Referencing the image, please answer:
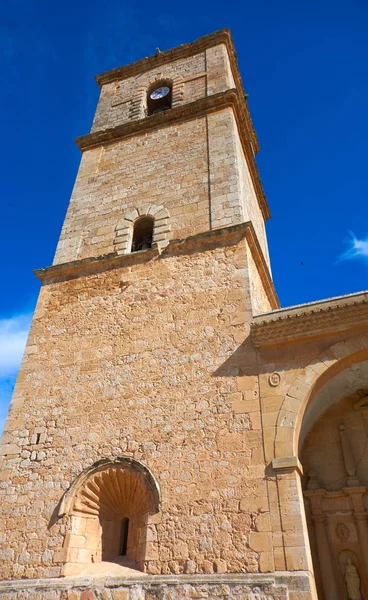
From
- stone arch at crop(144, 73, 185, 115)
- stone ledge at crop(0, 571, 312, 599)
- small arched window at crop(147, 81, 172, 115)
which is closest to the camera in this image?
stone ledge at crop(0, 571, 312, 599)

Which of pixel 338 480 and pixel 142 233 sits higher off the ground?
pixel 142 233

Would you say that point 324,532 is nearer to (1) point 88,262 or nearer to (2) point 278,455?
(2) point 278,455

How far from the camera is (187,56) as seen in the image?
12867 mm

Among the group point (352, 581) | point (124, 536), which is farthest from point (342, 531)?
point (124, 536)

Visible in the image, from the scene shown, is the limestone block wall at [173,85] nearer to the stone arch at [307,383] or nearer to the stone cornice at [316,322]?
the stone cornice at [316,322]

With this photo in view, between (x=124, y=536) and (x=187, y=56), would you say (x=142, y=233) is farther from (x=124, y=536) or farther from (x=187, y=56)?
(x=187, y=56)

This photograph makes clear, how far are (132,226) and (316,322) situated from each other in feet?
14.7

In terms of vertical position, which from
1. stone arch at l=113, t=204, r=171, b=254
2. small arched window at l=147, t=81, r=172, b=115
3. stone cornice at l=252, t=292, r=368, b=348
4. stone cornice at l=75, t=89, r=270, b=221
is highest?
small arched window at l=147, t=81, r=172, b=115

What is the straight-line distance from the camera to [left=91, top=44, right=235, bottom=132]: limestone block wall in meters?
11.5

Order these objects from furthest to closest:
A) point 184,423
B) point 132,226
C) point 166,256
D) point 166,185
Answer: point 166,185 < point 132,226 < point 166,256 < point 184,423

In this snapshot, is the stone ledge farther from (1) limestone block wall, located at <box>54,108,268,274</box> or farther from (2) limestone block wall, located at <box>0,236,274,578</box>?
(1) limestone block wall, located at <box>54,108,268,274</box>

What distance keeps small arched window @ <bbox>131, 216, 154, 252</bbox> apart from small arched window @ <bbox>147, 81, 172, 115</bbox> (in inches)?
186

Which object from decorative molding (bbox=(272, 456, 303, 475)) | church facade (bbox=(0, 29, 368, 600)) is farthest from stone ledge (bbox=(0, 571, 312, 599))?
decorative molding (bbox=(272, 456, 303, 475))

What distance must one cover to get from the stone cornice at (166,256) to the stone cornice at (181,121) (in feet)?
13.2
